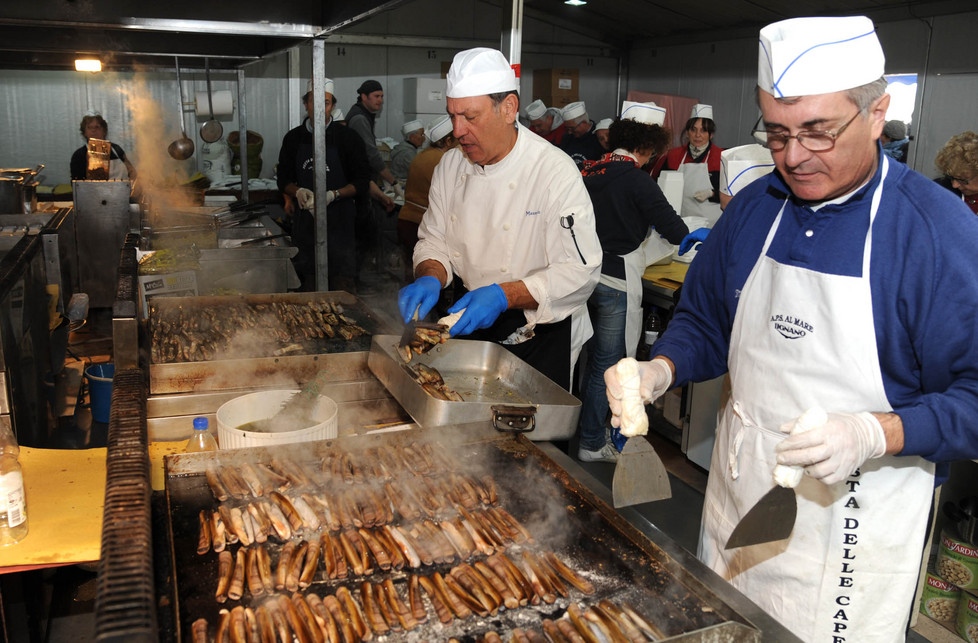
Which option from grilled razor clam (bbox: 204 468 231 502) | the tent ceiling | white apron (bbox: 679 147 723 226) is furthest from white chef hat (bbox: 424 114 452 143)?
grilled razor clam (bbox: 204 468 231 502)

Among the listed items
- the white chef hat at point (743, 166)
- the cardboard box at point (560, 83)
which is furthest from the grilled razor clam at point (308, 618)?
the cardboard box at point (560, 83)

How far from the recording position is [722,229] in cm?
217

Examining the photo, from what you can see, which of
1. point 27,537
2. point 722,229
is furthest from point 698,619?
point 27,537

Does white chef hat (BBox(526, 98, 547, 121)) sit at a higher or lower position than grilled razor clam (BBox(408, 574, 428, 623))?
higher

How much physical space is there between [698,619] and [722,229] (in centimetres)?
113

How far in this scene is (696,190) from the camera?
24.2ft

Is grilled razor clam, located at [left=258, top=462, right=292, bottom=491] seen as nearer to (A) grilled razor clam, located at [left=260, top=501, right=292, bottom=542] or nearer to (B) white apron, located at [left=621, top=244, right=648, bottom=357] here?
(A) grilled razor clam, located at [left=260, top=501, right=292, bottom=542]

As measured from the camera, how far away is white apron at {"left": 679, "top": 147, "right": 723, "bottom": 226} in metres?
6.99

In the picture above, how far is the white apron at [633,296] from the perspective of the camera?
208 inches

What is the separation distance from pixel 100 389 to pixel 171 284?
102cm

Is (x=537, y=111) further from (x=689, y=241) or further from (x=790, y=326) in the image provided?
(x=790, y=326)

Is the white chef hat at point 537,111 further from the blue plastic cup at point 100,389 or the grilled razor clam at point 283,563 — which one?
the grilled razor clam at point 283,563

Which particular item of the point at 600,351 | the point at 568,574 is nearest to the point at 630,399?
the point at 568,574

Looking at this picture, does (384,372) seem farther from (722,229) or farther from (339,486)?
(722,229)
